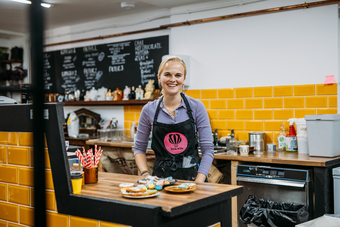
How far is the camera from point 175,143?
266 centimetres

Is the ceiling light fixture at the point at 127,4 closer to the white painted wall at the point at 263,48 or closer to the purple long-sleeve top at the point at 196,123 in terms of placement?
the white painted wall at the point at 263,48

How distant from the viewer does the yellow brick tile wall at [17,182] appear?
6.50 ft

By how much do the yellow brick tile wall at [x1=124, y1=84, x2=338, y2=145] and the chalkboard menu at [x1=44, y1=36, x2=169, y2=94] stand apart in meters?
0.87

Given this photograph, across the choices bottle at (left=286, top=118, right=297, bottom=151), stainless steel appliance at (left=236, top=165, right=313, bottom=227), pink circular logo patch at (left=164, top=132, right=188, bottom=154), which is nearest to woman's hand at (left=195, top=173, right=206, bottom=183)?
pink circular logo patch at (left=164, top=132, right=188, bottom=154)

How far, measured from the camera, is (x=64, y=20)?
5.90m

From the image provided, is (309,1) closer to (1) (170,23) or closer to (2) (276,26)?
(2) (276,26)

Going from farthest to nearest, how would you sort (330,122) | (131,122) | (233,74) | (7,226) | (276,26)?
1. (131,122)
2. (233,74)
3. (276,26)
4. (330,122)
5. (7,226)

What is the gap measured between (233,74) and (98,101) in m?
2.18

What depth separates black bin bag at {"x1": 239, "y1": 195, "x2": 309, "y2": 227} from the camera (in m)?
3.08

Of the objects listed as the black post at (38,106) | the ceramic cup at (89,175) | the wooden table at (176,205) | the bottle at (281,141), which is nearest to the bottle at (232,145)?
the bottle at (281,141)

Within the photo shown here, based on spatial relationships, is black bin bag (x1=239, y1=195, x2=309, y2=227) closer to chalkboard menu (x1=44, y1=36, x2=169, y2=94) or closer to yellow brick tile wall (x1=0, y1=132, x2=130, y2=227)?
yellow brick tile wall (x1=0, y1=132, x2=130, y2=227)

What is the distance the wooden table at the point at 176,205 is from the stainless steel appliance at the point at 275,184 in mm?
1456

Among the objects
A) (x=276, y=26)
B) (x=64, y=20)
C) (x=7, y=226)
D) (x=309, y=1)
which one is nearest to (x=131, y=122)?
(x=64, y=20)

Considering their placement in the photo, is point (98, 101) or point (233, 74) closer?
point (233, 74)
